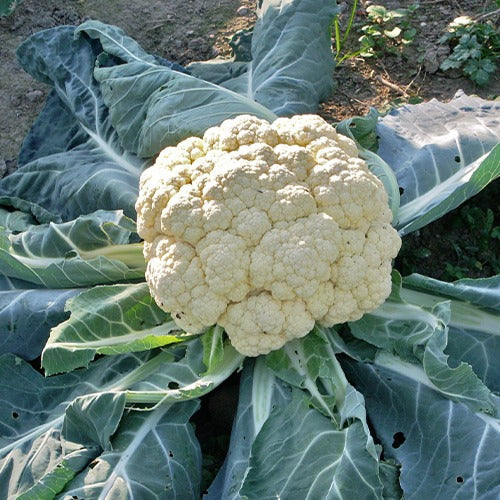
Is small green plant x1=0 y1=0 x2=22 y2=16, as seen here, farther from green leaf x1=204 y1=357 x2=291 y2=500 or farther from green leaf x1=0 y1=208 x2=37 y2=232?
green leaf x1=204 y1=357 x2=291 y2=500

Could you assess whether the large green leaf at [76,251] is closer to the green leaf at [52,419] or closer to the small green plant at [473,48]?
the green leaf at [52,419]

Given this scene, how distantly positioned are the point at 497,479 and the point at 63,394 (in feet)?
6.28

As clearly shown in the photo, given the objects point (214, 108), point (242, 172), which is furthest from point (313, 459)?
point (214, 108)

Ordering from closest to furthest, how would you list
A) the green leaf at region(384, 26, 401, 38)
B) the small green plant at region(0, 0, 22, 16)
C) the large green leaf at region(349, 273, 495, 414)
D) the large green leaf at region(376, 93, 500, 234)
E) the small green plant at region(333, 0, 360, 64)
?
the large green leaf at region(349, 273, 495, 414) < the large green leaf at region(376, 93, 500, 234) < the small green plant at region(333, 0, 360, 64) < the green leaf at region(384, 26, 401, 38) < the small green plant at region(0, 0, 22, 16)

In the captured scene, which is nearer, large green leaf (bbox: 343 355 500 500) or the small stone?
large green leaf (bbox: 343 355 500 500)

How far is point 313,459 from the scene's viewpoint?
2500 millimetres

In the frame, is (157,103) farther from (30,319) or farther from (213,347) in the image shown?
(213,347)

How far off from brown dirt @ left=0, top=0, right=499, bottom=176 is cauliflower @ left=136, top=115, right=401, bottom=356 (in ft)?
6.09

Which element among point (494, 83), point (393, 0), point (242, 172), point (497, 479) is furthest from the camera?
point (393, 0)

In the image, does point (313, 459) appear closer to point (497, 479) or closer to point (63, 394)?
point (497, 479)

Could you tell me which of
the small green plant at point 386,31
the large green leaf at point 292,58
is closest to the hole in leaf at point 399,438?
the large green leaf at point 292,58

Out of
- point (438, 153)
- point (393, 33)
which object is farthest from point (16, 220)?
point (393, 33)

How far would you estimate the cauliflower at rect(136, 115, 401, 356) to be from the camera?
107 inches

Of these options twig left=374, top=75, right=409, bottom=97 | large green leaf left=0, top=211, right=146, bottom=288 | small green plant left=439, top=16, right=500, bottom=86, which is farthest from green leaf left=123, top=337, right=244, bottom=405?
small green plant left=439, top=16, right=500, bottom=86
